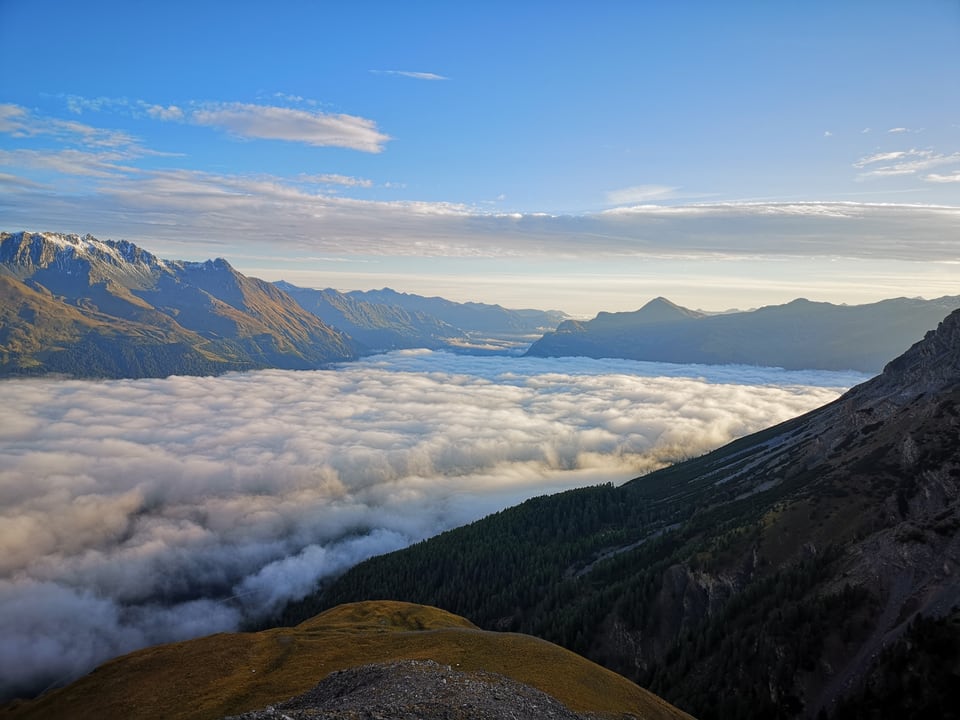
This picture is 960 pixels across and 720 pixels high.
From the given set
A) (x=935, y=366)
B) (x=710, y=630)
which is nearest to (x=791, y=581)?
(x=710, y=630)

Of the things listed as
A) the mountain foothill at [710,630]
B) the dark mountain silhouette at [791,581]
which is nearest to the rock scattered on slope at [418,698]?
the mountain foothill at [710,630]

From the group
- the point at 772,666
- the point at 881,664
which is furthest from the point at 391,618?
the point at 881,664

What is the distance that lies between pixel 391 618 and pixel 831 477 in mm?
126601

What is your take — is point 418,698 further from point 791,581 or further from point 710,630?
point 791,581

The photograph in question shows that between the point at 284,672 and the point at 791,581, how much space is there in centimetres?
10040

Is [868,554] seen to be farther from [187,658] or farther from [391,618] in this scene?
[187,658]

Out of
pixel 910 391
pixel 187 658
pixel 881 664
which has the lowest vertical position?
pixel 187 658

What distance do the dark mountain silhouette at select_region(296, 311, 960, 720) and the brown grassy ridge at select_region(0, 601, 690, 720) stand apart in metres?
38.0

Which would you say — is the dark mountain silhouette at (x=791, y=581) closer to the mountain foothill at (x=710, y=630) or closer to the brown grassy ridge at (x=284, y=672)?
the mountain foothill at (x=710, y=630)

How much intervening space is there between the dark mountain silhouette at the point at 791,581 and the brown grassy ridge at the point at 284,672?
3797cm

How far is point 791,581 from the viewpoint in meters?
110

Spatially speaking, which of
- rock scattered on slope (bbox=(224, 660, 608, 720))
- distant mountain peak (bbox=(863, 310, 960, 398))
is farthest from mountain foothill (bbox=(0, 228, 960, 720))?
distant mountain peak (bbox=(863, 310, 960, 398))

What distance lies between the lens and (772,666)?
308ft

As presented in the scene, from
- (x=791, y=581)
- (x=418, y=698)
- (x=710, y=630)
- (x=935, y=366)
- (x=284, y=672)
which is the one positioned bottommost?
(x=710, y=630)
